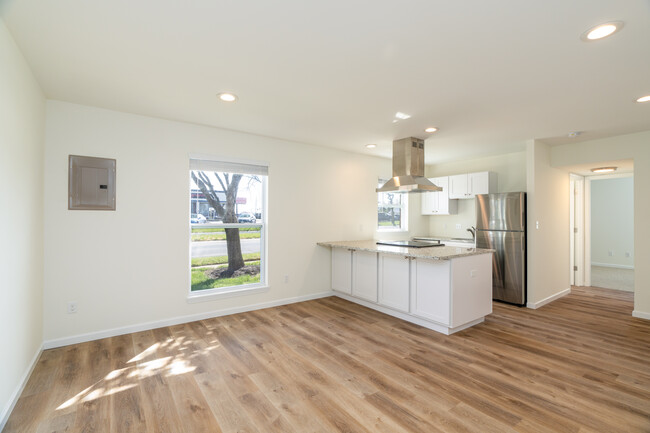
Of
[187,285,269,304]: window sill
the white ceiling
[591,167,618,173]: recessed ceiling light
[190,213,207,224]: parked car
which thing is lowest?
[187,285,269,304]: window sill

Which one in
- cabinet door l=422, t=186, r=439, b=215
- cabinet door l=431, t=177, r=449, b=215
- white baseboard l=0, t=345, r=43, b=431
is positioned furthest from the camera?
cabinet door l=422, t=186, r=439, b=215

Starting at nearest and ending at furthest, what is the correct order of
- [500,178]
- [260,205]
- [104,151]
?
[104,151] → [260,205] → [500,178]

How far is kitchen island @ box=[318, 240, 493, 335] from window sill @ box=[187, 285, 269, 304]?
1.36m

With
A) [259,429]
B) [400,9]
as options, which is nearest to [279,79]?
[400,9]

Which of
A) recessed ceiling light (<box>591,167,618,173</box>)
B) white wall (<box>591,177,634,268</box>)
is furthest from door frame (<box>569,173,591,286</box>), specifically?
white wall (<box>591,177,634,268</box>)

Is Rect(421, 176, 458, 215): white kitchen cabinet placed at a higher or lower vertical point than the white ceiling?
lower

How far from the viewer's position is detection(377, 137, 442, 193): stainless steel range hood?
4250 millimetres

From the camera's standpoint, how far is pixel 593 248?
7.96 meters

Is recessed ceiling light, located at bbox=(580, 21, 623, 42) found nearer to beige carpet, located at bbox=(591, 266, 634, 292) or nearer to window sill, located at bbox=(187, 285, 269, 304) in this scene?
window sill, located at bbox=(187, 285, 269, 304)

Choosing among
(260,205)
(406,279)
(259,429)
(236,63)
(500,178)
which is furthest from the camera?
(500,178)

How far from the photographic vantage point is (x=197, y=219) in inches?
157

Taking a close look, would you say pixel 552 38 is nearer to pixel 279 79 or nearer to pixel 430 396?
pixel 279 79

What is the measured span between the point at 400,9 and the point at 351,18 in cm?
27

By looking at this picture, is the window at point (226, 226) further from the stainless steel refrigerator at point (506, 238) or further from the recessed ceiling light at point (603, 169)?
the recessed ceiling light at point (603, 169)
